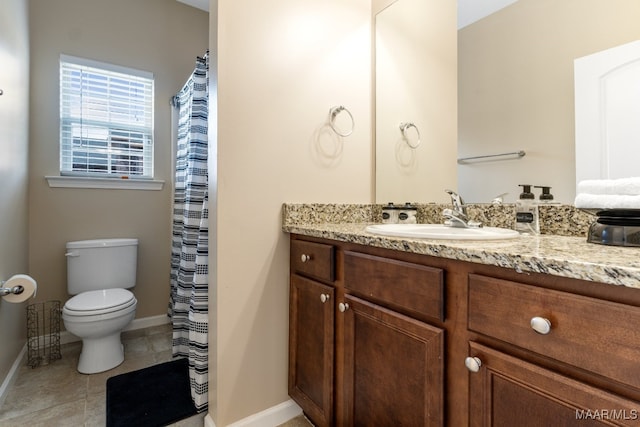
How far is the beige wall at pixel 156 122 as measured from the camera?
2.11 m

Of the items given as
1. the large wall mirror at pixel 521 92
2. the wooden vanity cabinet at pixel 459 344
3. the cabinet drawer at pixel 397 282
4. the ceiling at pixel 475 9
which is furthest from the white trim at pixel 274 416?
the ceiling at pixel 475 9

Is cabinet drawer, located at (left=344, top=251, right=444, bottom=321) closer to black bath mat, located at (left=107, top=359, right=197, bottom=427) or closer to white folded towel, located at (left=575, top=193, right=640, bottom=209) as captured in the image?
white folded towel, located at (left=575, top=193, right=640, bottom=209)

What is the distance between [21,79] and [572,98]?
9.02 ft

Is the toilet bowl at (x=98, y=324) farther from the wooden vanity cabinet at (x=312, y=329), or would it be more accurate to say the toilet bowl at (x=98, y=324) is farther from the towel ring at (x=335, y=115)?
the towel ring at (x=335, y=115)

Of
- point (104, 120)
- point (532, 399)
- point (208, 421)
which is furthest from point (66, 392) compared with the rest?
point (532, 399)

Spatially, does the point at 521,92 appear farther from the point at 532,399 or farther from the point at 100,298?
the point at 100,298

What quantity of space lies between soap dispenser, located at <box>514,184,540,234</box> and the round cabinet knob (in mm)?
582

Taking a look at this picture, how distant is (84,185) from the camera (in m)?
2.24

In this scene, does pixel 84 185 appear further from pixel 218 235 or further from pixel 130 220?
pixel 218 235

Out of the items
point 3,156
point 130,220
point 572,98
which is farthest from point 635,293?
point 130,220

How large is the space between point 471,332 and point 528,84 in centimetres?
94

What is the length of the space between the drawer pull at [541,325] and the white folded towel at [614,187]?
1.48 ft

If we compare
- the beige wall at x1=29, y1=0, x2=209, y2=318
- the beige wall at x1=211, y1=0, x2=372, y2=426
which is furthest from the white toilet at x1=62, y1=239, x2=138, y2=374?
the beige wall at x1=211, y1=0, x2=372, y2=426

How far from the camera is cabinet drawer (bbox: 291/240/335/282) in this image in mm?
1170
